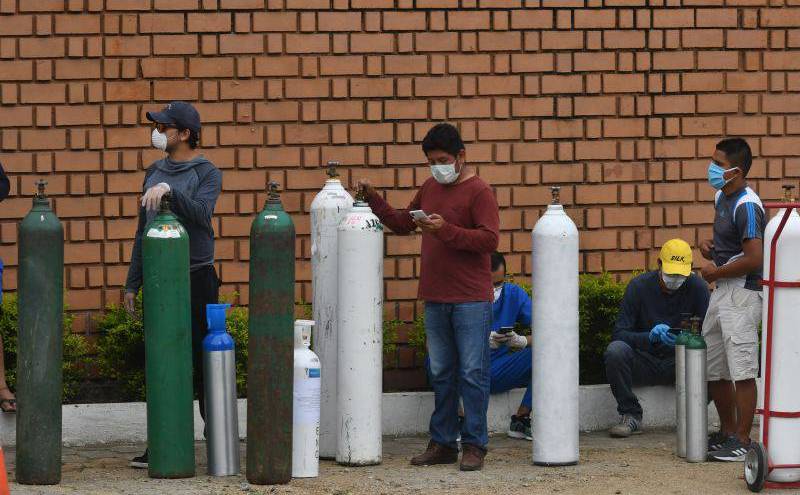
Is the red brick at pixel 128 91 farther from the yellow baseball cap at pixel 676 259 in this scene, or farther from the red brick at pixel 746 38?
the red brick at pixel 746 38

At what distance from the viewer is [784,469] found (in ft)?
22.5

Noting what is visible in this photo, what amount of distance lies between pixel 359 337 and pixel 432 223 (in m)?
0.77

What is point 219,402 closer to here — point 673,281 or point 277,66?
point 277,66

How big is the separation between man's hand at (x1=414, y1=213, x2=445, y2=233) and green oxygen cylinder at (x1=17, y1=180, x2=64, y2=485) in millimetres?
1769

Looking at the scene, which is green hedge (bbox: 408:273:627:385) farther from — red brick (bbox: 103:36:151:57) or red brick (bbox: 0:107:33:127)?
red brick (bbox: 0:107:33:127)

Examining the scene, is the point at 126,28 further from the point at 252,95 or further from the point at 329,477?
the point at 329,477

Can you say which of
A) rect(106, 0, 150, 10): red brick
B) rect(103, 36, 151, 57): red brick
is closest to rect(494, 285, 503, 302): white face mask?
rect(103, 36, 151, 57): red brick

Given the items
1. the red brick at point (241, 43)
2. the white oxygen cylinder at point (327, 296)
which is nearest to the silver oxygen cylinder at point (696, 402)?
the white oxygen cylinder at point (327, 296)

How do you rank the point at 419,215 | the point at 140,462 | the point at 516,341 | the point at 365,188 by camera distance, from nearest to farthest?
the point at 419,215
the point at 140,462
the point at 365,188
the point at 516,341

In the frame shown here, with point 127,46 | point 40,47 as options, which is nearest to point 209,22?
point 127,46

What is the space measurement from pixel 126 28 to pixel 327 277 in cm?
221

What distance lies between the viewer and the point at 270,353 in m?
→ 6.86

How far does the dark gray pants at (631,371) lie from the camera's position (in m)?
8.31

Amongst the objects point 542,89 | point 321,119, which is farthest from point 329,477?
point 542,89
